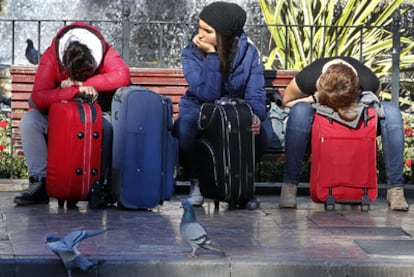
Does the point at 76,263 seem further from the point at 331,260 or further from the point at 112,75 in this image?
the point at 112,75

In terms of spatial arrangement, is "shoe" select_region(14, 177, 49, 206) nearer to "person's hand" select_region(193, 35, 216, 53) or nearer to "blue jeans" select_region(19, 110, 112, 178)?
"blue jeans" select_region(19, 110, 112, 178)

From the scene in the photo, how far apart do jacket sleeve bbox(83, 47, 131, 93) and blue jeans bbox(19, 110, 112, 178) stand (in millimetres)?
206

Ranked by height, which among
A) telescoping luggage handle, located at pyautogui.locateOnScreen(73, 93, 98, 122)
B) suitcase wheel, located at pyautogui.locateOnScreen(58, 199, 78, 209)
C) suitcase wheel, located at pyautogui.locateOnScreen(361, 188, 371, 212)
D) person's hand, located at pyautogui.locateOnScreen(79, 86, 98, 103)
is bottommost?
suitcase wheel, located at pyautogui.locateOnScreen(58, 199, 78, 209)

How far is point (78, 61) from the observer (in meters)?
7.96

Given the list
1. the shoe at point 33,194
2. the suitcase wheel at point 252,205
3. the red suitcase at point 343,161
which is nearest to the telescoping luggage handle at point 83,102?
the shoe at point 33,194

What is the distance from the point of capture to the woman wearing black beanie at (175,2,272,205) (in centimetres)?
793

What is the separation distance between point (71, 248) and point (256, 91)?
294 cm

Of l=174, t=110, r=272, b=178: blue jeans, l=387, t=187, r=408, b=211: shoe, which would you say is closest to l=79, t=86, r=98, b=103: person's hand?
l=174, t=110, r=272, b=178: blue jeans

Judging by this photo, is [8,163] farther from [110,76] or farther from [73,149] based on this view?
[73,149]

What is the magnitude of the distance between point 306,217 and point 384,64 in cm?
761

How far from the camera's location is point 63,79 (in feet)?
26.6

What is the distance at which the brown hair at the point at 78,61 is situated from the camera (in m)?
7.95

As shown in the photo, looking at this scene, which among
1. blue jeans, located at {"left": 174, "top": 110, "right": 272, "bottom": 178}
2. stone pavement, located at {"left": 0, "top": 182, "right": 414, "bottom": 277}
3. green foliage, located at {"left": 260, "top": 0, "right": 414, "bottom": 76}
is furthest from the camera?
green foliage, located at {"left": 260, "top": 0, "right": 414, "bottom": 76}

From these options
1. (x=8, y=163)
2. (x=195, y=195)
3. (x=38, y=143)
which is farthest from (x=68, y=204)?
(x=8, y=163)
